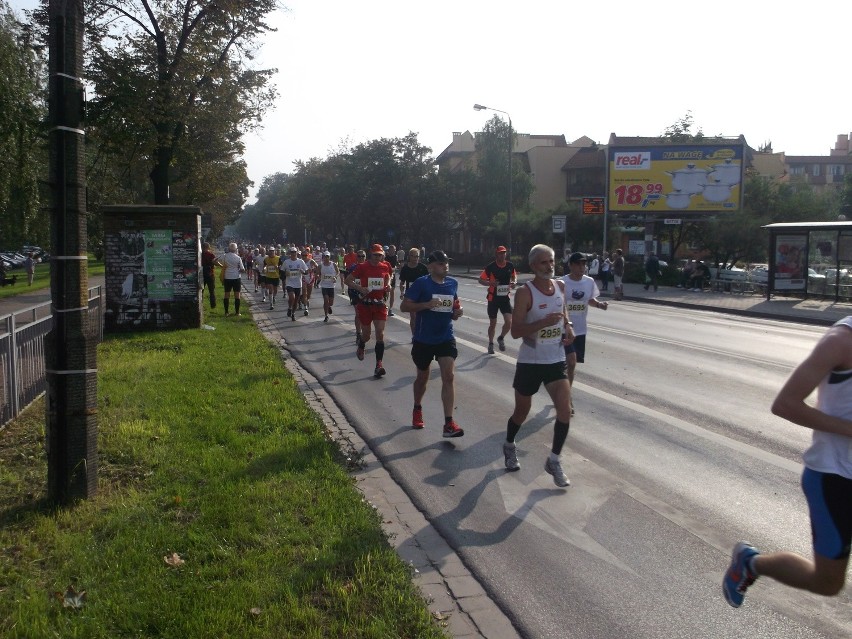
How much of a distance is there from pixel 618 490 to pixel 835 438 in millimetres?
3231

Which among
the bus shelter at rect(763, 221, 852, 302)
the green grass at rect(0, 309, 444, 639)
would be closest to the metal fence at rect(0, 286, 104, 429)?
the green grass at rect(0, 309, 444, 639)

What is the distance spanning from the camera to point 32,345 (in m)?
9.06

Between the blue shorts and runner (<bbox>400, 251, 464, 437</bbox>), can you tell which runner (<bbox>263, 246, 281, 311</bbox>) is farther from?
the blue shorts

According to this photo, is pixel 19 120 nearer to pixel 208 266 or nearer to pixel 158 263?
pixel 158 263

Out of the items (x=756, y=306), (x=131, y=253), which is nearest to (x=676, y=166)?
(x=756, y=306)

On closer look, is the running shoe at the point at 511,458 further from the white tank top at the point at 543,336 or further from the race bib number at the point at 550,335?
the race bib number at the point at 550,335

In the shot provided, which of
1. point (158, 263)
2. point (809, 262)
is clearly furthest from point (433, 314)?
point (809, 262)

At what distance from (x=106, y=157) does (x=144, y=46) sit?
12.0 feet

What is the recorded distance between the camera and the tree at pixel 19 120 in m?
17.2

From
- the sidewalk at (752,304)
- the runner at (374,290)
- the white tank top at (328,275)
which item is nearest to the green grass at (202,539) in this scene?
the runner at (374,290)

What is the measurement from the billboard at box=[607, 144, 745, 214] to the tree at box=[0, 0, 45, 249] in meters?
31.9

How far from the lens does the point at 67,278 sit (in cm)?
561

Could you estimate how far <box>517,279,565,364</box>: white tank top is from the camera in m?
6.57

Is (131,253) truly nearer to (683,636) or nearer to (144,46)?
(144,46)
